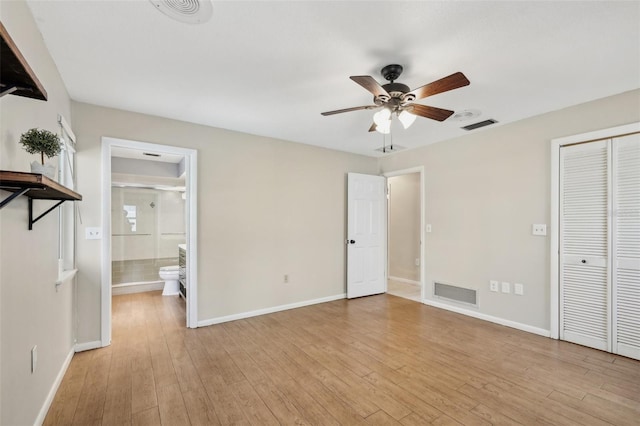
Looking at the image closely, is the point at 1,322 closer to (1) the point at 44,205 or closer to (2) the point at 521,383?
(1) the point at 44,205

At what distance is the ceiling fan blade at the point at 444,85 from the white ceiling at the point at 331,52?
28 centimetres

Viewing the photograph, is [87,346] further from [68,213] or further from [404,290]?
[404,290]

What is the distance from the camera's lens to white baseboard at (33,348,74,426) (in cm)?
188

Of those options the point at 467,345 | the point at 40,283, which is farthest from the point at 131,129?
the point at 467,345

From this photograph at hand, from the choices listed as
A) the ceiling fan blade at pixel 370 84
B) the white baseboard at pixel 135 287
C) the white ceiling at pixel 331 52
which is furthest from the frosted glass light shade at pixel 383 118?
the white baseboard at pixel 135 287

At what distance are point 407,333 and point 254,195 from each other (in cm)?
261

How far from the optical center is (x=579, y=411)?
6.59ft

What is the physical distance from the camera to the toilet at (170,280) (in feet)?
16.9

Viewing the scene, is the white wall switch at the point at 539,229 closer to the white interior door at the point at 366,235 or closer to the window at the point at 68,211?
the white interior door at the point at 366,235

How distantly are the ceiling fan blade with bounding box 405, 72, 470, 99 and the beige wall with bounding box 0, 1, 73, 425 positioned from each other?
2370mm

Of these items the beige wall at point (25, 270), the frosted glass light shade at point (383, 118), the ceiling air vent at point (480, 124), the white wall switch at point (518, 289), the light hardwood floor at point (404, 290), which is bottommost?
the light hardwood floor at point (404, 290)

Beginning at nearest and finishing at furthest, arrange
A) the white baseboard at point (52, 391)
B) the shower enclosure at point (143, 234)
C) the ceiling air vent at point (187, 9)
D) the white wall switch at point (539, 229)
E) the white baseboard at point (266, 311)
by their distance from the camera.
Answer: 1. the ceiling air vent at point (187, 9)
2. the white baseboard at point (52, 391)
3. the white wall switch at point (539, 229)
4. the white baseboard at point (266, 311)
5. the shower enclosure at point (143, 234)

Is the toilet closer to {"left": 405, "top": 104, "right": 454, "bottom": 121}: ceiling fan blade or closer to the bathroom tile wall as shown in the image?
Result: the bathroom tile wall

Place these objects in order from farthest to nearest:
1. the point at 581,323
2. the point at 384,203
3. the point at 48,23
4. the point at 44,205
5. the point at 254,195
Answer: the point at 384,203, the point at 254,195, the point at 581,323, the point at 44,205, the point at 48,23
